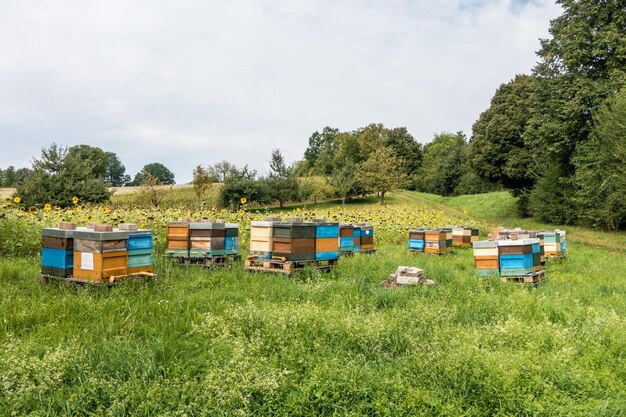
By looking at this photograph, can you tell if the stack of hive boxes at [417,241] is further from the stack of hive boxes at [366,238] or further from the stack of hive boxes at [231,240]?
the stack of hive boxes at [231,240]

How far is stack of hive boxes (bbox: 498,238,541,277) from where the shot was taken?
916 cm

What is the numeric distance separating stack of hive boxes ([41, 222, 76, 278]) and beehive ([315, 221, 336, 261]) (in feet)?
15.1

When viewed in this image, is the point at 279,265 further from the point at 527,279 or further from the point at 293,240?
the point at 527,279

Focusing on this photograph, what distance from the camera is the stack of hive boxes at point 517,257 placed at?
Answer: 9.16 metres

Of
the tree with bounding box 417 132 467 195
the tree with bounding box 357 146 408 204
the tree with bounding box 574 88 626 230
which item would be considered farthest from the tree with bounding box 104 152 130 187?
the tree with bounding box 574 88 626 230

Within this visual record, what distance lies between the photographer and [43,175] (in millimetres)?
26641

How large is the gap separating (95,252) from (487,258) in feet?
25.5

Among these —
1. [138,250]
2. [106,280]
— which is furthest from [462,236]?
[106,280]

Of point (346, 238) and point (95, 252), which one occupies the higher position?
point (95, 252)

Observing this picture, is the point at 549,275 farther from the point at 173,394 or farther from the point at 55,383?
the point at 55,383

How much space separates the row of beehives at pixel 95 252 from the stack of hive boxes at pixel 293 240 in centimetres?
258

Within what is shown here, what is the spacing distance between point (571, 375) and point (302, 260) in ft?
18.3

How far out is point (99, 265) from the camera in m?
6.73

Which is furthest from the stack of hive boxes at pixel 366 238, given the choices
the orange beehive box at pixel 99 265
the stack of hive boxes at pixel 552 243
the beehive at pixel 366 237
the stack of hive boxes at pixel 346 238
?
the orange beehive box at pixel 99 265
